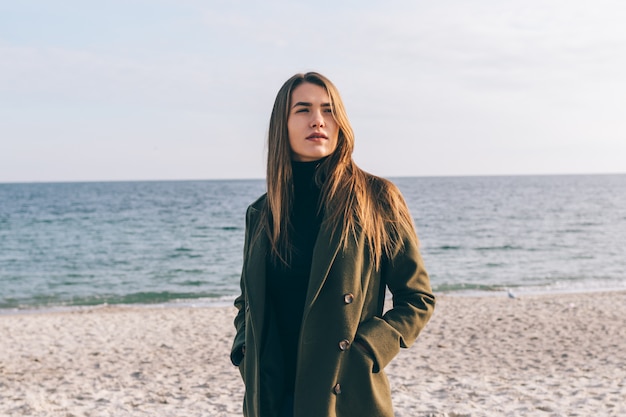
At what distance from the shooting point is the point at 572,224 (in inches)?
1522

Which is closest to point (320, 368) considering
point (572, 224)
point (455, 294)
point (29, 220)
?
point (455, 294)

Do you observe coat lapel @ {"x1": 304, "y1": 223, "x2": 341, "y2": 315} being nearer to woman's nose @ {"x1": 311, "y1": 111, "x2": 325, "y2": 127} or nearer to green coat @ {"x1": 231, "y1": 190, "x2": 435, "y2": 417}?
green coat @ {"x1": 231, "y1": 190, "x2": 435, "y2": 417}

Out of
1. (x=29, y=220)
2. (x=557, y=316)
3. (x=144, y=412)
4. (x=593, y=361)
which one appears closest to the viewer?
(x=144, y=412)

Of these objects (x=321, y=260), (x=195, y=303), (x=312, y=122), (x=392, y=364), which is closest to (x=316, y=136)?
(x=312, y=122)

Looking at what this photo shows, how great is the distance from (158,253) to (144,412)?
20.5 meters

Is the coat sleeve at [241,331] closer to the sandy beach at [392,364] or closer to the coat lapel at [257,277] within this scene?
the coat lapel at [257,277]

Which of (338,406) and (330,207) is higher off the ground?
(330,207)

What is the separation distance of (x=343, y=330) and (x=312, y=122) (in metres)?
0.75

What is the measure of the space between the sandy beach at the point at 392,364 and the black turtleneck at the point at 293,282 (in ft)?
13.2

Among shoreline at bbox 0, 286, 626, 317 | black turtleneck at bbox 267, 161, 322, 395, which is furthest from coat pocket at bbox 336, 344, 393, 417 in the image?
shoreline at bbox 0, 286, 626, 317

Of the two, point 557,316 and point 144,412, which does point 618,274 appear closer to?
point 557,316

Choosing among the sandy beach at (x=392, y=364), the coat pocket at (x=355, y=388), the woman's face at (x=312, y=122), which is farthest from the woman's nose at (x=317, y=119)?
the sandy beach at (x=392, y=364)

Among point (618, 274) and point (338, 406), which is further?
point (618, 274)

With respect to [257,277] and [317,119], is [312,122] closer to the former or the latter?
[317,119]
